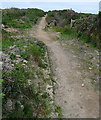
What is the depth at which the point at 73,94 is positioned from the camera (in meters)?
7.18

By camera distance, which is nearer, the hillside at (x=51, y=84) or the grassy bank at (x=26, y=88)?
the grassy bank at (x=26, y=88)

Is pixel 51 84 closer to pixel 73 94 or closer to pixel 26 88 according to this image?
pixel 73 94

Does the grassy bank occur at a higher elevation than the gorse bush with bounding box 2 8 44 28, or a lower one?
lower

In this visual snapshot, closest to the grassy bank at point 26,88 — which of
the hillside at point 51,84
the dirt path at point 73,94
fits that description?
the hillside at point 51,84

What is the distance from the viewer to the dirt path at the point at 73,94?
613cm

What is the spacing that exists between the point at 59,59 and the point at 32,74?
3792 mm

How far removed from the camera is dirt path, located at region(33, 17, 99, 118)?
6.13 meters

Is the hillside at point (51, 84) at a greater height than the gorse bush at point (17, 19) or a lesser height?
lesser

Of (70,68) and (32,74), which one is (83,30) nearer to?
(70,68)

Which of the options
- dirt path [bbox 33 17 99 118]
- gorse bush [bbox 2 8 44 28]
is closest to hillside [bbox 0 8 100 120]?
dirt path [bbox 33 17 99 118]

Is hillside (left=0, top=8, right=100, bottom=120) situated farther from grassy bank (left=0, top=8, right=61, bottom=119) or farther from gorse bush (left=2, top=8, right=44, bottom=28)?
gorse bush (left=2, top=8, right=44, bottom=28)

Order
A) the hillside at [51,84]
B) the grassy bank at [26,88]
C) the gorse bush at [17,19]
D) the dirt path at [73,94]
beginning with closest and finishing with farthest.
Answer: the grassy bank at [26,88] → the hillside at [51,84] → the dirt path at [73,94] → the gorse bush at [17,19]

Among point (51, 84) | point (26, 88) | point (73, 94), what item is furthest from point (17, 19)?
point (26, 88)

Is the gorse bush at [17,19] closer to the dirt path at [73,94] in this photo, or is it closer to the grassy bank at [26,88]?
the dirt path at [73,94]
